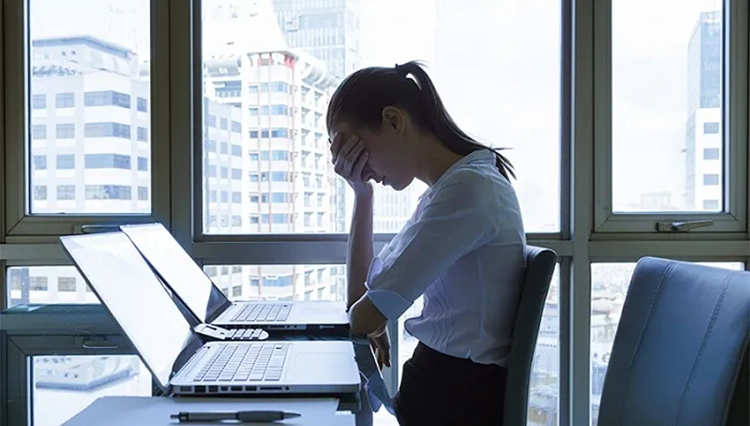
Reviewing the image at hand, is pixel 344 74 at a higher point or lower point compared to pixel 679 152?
higher

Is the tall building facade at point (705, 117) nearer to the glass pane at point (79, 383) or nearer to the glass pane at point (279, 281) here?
the glass pane at point (279, 281)

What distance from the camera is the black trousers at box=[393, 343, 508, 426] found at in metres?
0.86

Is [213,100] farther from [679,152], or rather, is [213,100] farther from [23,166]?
[679,152]

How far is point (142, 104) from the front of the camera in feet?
5.59

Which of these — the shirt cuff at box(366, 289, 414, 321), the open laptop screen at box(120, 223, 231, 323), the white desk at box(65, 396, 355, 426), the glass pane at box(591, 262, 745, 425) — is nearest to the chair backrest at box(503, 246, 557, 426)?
the shirt cuff at box(366, 289, 414, 321)

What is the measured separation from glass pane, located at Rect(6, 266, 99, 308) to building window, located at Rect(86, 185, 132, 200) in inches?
9.1

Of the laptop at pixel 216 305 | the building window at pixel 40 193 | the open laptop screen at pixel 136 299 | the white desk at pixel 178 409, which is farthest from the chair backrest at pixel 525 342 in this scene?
the building window at pixel 40 193

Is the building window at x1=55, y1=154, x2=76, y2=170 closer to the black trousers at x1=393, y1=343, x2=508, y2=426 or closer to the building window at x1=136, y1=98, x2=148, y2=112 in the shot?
the building window at x1=136, y1=98, x2=148, y2=112

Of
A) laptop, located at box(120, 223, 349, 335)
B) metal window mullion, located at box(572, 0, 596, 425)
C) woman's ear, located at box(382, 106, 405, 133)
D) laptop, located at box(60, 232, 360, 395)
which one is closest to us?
laptop, located at box(60, 232, 360, 395)

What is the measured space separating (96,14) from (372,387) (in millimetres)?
1543

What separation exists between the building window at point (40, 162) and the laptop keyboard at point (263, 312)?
873 millimetres

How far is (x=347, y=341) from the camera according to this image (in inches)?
40.6

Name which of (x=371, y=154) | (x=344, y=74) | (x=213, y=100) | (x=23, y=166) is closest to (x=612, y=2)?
(x=344, y=74)

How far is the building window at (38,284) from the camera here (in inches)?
67.5
